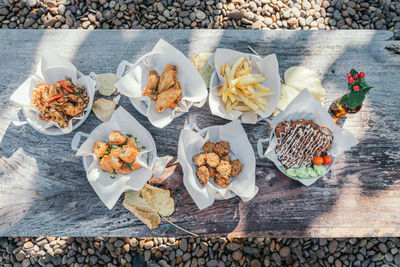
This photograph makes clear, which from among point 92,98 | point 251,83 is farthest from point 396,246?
point 92,98

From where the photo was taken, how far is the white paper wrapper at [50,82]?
6.71ft

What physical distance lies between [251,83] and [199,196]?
848 mm

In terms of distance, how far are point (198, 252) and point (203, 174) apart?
4.17 ft

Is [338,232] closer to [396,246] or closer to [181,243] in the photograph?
[396,246]

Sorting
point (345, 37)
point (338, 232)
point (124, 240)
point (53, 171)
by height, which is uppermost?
point (345, 37)

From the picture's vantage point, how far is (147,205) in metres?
2.15

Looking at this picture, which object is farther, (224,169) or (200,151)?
(200,151)

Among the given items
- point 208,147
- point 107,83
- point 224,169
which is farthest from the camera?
point 107,83

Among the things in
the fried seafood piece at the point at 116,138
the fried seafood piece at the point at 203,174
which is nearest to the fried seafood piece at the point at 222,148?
the fried seafood piece at the point at 203,174

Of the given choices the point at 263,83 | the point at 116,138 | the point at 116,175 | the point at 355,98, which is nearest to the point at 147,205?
the point at 116,175

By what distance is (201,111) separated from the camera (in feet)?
7.43

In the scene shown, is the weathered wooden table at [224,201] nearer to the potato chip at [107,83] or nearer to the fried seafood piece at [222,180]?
the potato chip at [107,83]

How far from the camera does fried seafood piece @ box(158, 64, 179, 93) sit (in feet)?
6.73

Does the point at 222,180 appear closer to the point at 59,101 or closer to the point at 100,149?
the point at 100,149
